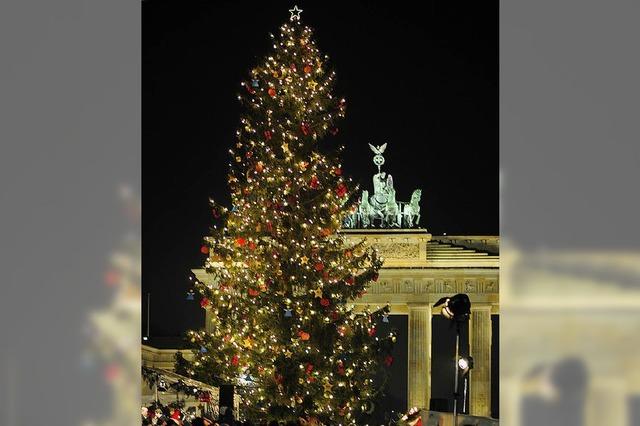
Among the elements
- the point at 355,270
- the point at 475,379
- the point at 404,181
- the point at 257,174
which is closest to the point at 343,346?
the point at 355,270

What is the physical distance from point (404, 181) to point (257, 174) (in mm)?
12630

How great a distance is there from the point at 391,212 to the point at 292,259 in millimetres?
14044

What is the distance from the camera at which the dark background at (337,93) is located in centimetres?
2186

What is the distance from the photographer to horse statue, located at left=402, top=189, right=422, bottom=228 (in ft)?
80.3

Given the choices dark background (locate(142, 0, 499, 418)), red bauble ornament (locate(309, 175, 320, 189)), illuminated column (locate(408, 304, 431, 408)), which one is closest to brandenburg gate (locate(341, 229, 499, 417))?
illuminated column (locate(408, 304, 431, 408))

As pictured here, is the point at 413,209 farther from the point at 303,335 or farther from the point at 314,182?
the point at 303,335

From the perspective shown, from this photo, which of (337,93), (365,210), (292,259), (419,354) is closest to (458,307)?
(292,259)

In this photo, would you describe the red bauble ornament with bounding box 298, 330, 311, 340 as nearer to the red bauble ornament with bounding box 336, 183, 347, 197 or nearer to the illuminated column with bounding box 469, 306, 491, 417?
the red bauble ornament with bounding box 336, 183, 347, 197
